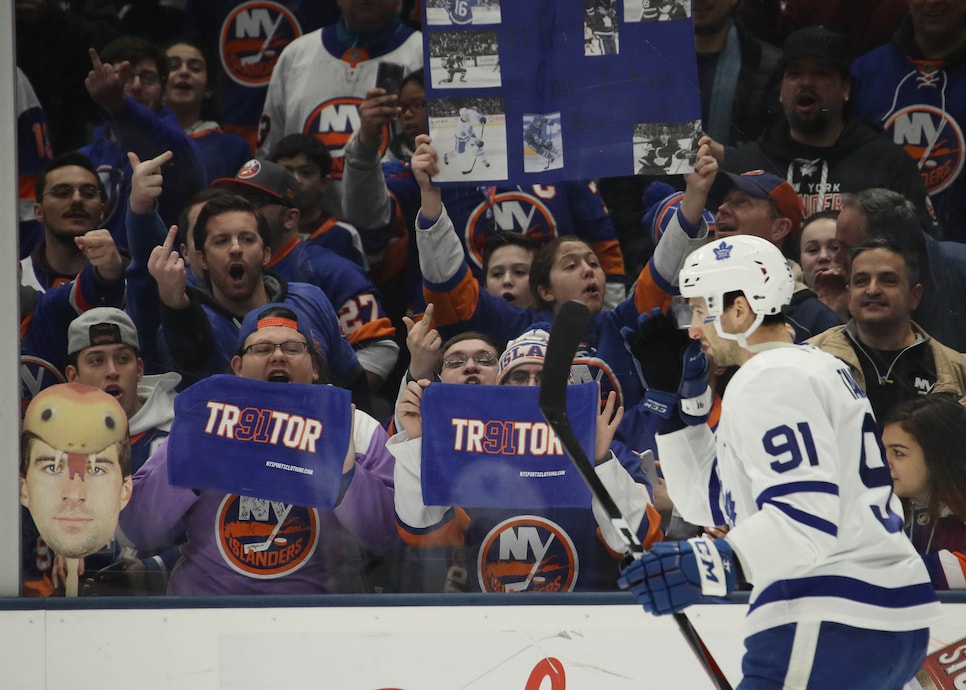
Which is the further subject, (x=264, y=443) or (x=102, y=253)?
(x=102, y=253)

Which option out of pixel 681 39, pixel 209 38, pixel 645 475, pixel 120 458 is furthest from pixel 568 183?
pixel 120 458

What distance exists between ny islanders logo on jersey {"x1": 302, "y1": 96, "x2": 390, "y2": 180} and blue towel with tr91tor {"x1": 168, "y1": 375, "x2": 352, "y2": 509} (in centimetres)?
71

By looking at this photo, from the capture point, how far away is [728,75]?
345 centimetres

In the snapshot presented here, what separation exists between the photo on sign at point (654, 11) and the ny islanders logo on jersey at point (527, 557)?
4.55 ft

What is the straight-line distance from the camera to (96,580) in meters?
3.34

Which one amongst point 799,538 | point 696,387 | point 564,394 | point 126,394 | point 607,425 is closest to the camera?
point 799,538

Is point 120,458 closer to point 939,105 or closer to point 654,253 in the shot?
point 654,253

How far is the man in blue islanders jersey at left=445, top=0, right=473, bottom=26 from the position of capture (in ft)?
11.3

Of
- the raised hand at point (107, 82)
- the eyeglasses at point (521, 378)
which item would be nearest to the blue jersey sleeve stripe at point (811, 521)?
the eyeglasses at point (521, 378)

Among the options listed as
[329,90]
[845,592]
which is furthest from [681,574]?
[329,90]

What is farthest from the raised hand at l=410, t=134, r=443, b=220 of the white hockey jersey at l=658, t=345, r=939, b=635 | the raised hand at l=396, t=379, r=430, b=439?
the white hockey jersey at l=658, t=345, r=939, b=635

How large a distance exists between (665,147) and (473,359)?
784 millimetres

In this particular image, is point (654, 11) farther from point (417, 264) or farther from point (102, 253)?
point (102, 253)

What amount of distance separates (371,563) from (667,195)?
4.18 ft
